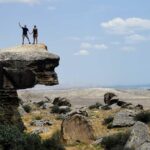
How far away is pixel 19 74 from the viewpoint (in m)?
33.9

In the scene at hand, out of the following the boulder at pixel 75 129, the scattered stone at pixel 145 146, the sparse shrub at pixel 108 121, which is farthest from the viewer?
the sparse shrub at pixel 108 121

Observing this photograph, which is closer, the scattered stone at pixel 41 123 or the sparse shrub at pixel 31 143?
the sparse shrub at pixel 31 143

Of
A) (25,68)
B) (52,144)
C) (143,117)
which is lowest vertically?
(52,144)

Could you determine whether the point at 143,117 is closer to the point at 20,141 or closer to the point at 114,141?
the point at 114,141

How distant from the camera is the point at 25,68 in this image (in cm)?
3381

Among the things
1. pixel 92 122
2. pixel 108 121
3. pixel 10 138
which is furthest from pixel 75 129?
pixel 92 122

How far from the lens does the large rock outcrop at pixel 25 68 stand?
33750 mm

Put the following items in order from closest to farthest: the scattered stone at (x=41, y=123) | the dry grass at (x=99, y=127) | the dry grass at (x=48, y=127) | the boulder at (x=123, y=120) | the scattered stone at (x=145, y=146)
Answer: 1. the scattered stone at (x=145, y=146)
2. the dry grass at (x=48, y=127)
3. the dry grass at (x=99, y=127)
4. the boulder at (x=123, y=120)
5. the scattered stone at (x=41, y=123)

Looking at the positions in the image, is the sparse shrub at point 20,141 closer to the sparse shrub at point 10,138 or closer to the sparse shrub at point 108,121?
the sparse shrub at point 10,138

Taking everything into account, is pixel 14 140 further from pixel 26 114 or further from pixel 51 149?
pixel 26 114

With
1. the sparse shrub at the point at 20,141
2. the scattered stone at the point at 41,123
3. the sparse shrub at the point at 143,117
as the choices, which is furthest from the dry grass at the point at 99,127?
the sparse shrub at the point at 20,141

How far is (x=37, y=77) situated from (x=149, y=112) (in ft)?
53.1

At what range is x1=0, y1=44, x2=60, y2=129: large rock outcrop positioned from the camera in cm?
3375

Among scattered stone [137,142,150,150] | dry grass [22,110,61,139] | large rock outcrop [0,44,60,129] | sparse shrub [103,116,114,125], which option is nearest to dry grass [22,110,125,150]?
dry grass [22,110,61,139]
